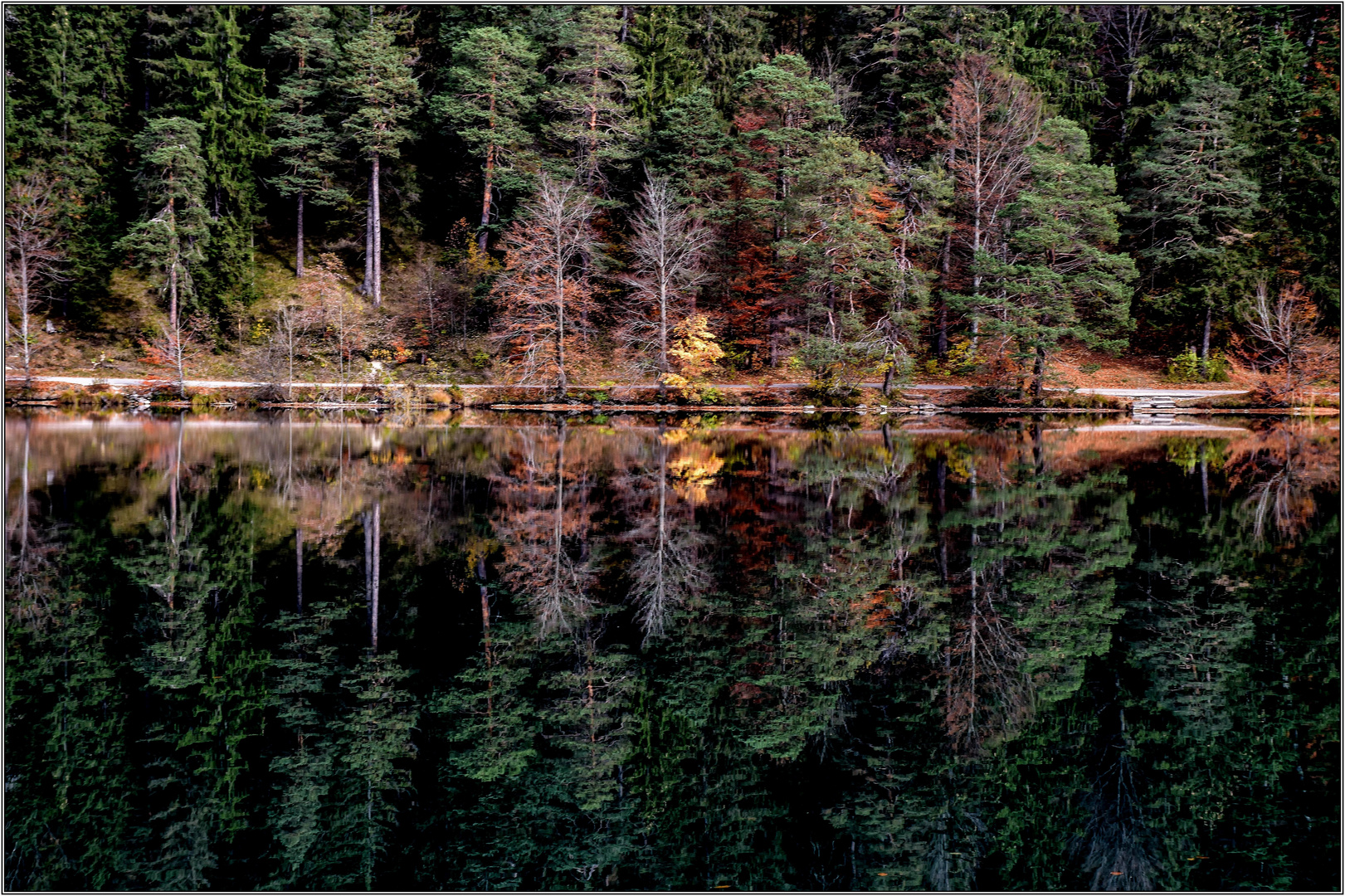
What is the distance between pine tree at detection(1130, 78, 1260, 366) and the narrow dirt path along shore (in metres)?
3.66

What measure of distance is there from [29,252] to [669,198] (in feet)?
90.3

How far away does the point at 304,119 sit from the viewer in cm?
4941

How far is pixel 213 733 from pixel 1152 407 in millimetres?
41255

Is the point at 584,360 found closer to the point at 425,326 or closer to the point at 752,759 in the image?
the point at 425,326

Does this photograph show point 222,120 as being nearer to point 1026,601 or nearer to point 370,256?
point 370,256

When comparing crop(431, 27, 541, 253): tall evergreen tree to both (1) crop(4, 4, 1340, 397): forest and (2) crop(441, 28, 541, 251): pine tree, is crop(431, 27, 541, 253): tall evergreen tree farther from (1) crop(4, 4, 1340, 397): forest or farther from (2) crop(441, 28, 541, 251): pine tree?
(1) crop(4, 4, 1340, 397): forest

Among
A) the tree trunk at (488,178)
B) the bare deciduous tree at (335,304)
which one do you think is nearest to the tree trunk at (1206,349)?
the tree trunk at (488,178)

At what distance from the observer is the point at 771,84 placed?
146 ft

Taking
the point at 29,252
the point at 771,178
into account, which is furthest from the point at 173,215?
the point at 771,178

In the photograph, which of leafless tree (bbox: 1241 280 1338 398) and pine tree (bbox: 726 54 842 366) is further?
pine tree (bbox: 726 54 842 366)

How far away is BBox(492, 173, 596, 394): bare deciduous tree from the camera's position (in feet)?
138

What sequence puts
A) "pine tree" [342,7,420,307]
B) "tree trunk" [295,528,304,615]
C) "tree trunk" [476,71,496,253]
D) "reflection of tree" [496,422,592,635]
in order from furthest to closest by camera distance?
"tree trunk" [476,71,496,253]
"pine tree" [342,7,420,307]
"reflection of tree" [496,422,592,635]
"tree trunk" [295,528,304,615]

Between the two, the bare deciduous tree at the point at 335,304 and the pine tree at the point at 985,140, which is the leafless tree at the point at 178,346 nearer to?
the bare deciduous tree at the point at 335,304

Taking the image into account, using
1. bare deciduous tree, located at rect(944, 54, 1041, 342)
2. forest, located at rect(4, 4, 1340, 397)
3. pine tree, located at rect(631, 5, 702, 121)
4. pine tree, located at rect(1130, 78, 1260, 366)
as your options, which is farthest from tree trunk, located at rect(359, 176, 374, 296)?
pine tree, located at rect(1130, 78, 1260, 366)
